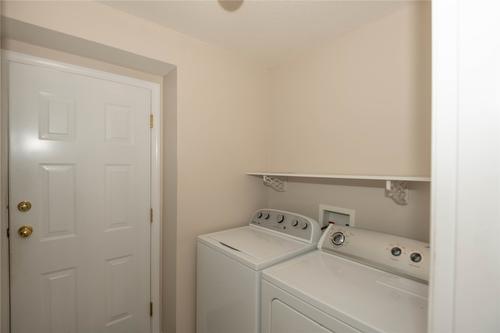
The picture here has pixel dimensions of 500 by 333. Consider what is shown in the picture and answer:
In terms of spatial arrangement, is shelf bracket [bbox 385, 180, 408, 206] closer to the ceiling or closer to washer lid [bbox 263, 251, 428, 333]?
washer lid [bbox 263, 251, 428, 333]

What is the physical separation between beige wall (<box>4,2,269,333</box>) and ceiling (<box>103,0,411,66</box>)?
0.33ft

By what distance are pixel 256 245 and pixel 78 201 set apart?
4.00ft

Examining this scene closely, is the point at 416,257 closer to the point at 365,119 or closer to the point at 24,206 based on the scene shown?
the point at 365,119

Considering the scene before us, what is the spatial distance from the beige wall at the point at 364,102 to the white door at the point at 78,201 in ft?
4.11

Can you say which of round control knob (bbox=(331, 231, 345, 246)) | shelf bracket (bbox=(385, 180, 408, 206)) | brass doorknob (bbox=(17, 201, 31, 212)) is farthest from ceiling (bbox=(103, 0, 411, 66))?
round control knob (bbox=(331, 231, 345, 246))

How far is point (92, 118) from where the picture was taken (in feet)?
5.09

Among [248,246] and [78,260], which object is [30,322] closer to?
[78,260]

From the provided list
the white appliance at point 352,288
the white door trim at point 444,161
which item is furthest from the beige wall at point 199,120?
the white door trim at point 444,161

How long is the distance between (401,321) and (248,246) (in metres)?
0.85

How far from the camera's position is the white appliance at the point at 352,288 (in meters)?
0.84

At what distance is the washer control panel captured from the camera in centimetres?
109

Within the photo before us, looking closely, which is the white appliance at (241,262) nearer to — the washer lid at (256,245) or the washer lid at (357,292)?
the washer lid at (256,245)

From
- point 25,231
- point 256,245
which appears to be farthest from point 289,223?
point 25,231

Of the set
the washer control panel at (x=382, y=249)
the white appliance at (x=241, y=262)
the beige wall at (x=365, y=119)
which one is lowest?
the white appliance at (x=241, y=262)
